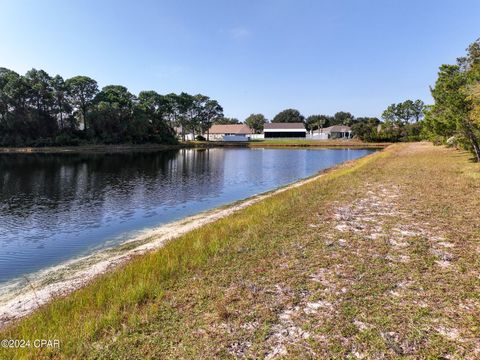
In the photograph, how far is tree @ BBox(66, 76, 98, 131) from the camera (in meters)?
79.9

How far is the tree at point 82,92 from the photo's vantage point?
262ft

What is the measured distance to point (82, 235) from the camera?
14.4 meters

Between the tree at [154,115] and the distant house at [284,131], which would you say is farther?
the distant house at [284,131]

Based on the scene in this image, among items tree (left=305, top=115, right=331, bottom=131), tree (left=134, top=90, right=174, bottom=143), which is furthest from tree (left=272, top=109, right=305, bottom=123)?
tree (left=134, top=90, right=174, bottom=143)

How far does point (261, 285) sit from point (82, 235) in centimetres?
1131

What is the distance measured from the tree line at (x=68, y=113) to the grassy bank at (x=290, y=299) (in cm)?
8126

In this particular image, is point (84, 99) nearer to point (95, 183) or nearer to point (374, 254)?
point (95, 183)

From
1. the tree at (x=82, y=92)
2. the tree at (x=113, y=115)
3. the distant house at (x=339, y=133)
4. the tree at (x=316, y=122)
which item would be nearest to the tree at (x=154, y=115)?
the tree at (x=113, y=115)

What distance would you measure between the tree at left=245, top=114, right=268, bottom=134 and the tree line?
65816 mm

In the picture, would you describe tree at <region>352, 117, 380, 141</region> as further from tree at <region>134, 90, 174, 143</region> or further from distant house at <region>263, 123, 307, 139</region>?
tree at <region>134, 90, 174, 143</region>

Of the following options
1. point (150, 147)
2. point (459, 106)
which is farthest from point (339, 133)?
point (459, 106)

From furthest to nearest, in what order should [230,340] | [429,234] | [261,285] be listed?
[429,234]
[261,285]
[230,340]

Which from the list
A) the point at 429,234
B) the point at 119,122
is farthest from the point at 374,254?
the point at 119,122

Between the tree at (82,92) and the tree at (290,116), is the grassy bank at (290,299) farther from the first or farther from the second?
the tree at (290,116)
